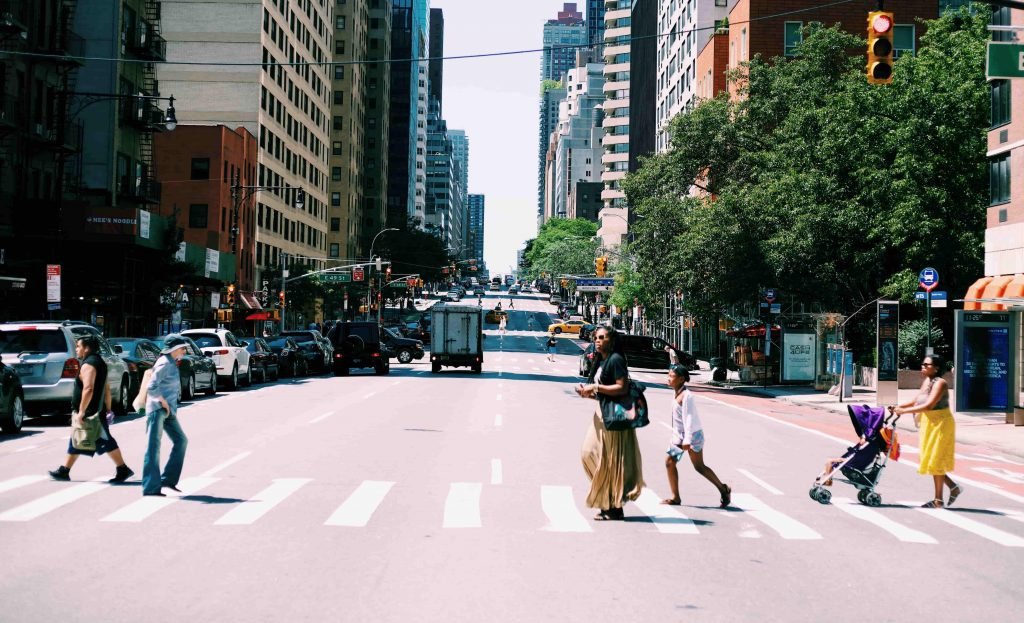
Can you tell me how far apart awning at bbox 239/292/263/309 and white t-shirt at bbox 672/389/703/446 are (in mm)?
58315

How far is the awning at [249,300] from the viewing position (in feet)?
224

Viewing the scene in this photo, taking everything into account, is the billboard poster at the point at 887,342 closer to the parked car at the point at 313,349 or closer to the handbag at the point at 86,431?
the parked car at the point at 313,349

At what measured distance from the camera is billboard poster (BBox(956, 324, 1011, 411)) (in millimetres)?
27375

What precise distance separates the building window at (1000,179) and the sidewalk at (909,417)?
6.86 metres

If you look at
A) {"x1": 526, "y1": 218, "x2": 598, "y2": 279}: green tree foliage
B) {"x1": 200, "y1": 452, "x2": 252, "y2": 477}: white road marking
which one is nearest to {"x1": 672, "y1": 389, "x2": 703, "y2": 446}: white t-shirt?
{"x1": 200, "y1": 452, "x2": 252, "y2": 477}: white road marking

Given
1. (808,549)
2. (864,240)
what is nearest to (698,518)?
(808,549)

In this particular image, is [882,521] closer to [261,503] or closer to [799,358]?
[261,503]

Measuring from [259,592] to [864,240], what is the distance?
118 feet

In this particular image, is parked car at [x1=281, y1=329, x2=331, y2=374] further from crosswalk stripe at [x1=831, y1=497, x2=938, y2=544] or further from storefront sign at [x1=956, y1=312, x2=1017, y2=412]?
crosswalk stripe at [x1=831, y1=497, x2=938, y2=544]

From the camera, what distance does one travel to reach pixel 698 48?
83.7 m

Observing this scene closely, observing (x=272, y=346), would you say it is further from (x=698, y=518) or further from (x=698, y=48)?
(x=698, y=48)

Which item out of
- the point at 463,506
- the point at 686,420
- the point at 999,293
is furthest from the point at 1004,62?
the point at 999,293

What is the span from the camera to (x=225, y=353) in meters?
32.3

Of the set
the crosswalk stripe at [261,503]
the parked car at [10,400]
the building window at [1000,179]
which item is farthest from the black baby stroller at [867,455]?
the building window at [1000,179]
